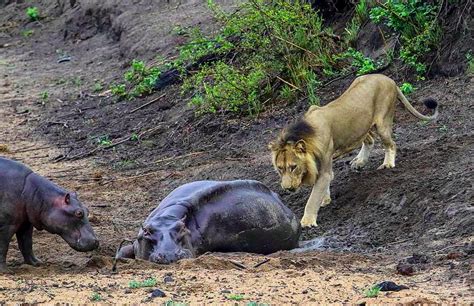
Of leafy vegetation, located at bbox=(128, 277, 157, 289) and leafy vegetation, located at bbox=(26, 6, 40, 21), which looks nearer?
leafy vegetation, located at bbox=(128, 277, 157, 289)

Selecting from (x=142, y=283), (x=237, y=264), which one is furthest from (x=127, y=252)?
(x=142, y=283)

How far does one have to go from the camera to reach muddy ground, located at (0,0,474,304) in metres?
6.83

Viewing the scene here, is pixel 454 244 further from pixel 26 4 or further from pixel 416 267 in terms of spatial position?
pixel 26 4

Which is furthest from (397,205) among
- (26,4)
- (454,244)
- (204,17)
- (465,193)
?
(26,4)

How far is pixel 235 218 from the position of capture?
29.8 feet

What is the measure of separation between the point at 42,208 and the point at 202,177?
3.81 m

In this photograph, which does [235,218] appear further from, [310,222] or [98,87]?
[98,87]

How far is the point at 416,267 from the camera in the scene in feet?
24.2

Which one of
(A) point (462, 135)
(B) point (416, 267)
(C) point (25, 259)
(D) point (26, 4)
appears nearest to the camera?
(B) point (416, 267)

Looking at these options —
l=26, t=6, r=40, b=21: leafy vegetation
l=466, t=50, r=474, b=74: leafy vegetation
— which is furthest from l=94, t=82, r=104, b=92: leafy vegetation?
l=466, t=50, r=474, b=74: leafy vegetation

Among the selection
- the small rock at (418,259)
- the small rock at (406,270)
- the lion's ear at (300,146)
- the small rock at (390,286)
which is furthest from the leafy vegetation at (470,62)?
the small rock at (390,286)

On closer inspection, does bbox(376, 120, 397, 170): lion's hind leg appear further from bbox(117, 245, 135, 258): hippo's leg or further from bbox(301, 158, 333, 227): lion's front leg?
bbox(117, 245, 135, 258): hippo's leg

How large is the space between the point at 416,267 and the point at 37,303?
2700 mm

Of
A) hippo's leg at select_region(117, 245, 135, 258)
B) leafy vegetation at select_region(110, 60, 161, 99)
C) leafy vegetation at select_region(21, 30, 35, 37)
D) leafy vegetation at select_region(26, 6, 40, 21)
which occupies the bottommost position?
leafy vegetation at select_region(21, 30, 35, 37)
